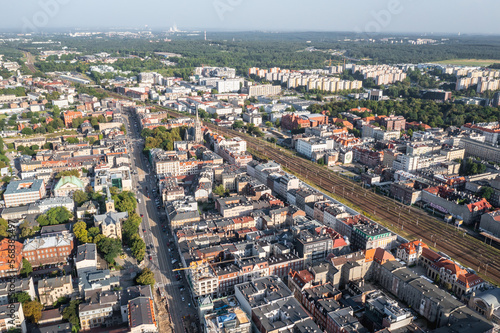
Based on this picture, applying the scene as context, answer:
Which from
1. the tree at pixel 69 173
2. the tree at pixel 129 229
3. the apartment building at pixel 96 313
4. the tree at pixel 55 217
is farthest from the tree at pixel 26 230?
the apartment building at pixel 96 313

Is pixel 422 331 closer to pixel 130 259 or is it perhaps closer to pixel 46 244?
pixel 130 259

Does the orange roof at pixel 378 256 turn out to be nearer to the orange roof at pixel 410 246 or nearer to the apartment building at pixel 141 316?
the orange roof at pixel 410 246

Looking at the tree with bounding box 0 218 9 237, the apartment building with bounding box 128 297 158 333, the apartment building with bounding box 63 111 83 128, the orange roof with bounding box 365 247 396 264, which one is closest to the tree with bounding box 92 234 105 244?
the tree with bounding box 0 218 9 237

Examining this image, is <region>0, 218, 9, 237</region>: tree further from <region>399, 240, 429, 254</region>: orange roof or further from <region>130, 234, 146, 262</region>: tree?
<region>399, 240, 429, 254</region>: orange roof

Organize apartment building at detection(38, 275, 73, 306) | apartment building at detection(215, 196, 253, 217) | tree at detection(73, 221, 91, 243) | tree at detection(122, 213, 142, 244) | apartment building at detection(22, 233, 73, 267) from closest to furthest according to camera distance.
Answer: apartment building at detection(38, 275, 73, 306) < apartment building at detection(22, 233, 73, 267) < tree at detection(73, 221, 91, 243) < tree at detection(122, 213, 142, 244) < apartment building at detection(215, 196, 253, 217)

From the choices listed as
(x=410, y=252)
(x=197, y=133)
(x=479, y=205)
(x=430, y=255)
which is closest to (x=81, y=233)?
(x=410, y=252)
